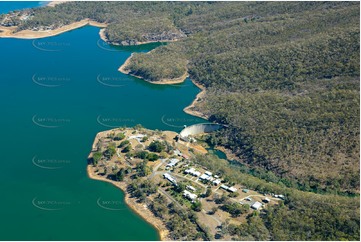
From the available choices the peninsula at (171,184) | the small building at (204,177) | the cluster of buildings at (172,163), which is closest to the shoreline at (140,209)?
the peninsula at (171,184)

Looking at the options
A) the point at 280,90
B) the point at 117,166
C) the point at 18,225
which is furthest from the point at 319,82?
the point at 18,225

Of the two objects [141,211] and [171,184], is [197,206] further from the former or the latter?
[141,211]

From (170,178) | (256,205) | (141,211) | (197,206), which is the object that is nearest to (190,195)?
(197,206)

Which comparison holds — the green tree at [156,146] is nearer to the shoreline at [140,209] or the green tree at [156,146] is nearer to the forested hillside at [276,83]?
the shoreline at [140,209]

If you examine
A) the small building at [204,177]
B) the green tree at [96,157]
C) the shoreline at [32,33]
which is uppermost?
the shoreline at [32,33]

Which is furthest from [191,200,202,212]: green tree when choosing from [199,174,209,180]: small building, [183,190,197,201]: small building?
[199,174,209,180]: small building

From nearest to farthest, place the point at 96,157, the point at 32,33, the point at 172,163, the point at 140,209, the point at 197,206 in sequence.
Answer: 1. the point at 197,206
2. the point at 140,209
3. the point at 172,163
4. the point at 96,157
5. the point at 32,33
